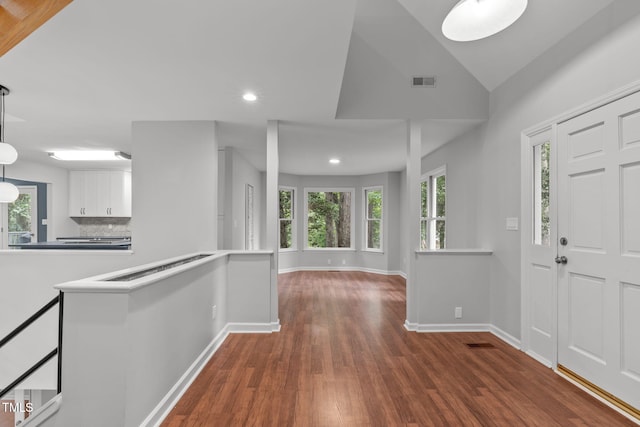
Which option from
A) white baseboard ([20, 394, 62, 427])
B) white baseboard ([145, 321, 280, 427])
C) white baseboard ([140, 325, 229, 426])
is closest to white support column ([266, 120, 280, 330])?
white baseboard ([145, 321, 280, 427])

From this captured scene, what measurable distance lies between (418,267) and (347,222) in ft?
16.0

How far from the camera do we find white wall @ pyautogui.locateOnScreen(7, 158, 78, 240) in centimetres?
680

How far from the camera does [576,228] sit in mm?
2693

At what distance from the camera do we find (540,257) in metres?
3.11

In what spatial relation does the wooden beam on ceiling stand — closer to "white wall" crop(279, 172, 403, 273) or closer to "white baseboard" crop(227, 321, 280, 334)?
"white baseboard" crop(227, 321, 280, 334)

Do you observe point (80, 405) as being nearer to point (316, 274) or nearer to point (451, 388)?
point (451, 388)

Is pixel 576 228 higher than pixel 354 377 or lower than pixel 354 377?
higher

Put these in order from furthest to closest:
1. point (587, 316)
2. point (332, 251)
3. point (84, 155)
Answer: point (332, 251), point (84, 155), point (587, 316)

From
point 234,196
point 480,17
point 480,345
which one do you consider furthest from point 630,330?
point 234,196

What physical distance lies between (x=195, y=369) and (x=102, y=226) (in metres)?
6.75

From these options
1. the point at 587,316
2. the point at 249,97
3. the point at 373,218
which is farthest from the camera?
the point at 373,218

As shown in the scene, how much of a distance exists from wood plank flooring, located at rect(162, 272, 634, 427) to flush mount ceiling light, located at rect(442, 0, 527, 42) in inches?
98.4

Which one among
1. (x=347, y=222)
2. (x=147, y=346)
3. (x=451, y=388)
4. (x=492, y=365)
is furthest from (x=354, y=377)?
(x=347, y=222)

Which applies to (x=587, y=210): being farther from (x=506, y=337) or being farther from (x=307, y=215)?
(x=307, y=215)
